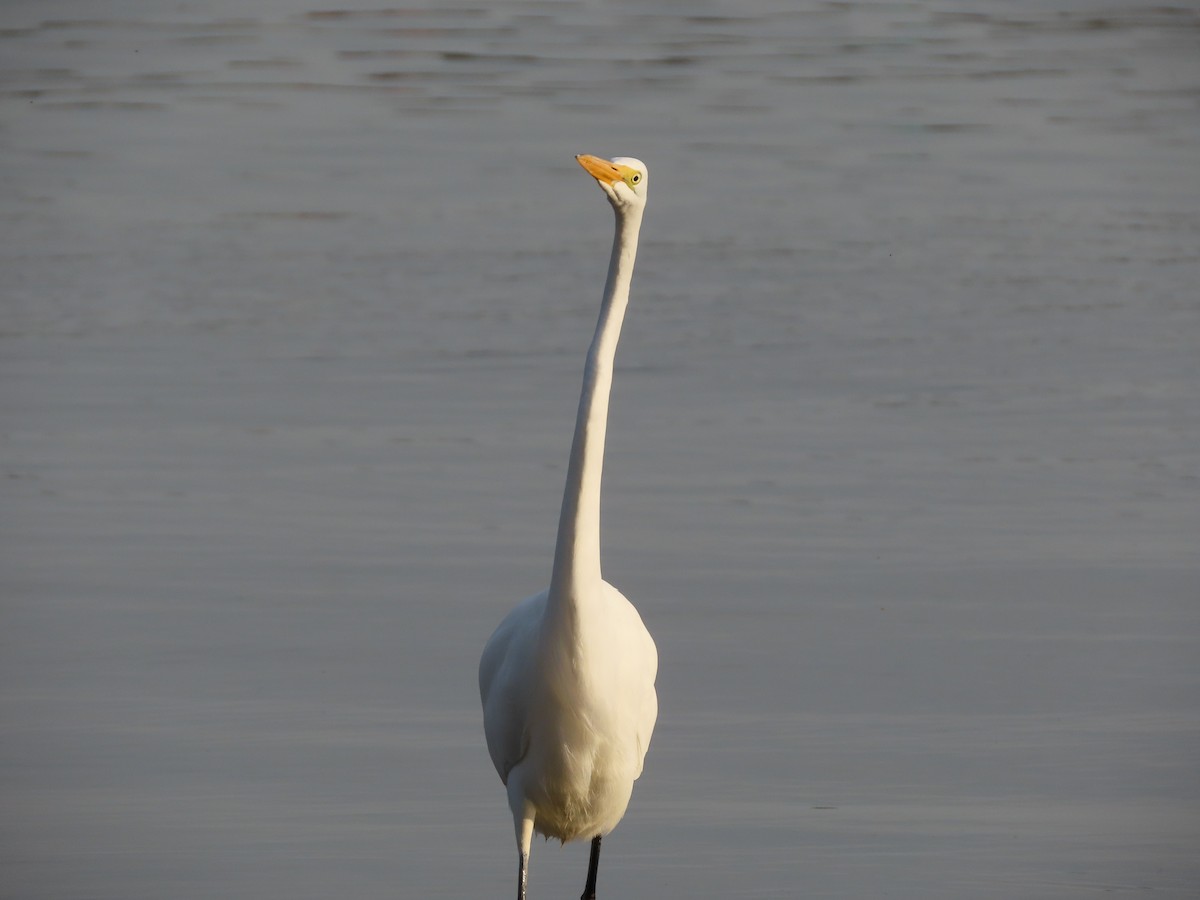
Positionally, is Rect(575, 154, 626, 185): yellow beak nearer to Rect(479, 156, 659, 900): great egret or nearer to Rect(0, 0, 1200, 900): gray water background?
Rect(479, 156, 659, 900): great egret

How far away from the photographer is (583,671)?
489cm

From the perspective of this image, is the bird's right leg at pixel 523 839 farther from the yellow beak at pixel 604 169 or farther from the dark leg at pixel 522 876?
the yellow beak at pixel 604 169

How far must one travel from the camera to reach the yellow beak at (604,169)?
15.3ft

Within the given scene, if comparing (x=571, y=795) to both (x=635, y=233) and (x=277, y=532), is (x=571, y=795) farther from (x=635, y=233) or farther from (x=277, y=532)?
(x=277, y=532)

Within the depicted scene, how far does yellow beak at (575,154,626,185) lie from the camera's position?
4.66 meters

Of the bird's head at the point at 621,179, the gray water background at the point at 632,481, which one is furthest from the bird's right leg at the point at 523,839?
the bird's head at the point at 621,179

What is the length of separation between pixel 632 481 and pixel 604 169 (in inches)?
149

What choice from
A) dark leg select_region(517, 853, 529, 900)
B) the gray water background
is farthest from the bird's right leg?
the gray water background

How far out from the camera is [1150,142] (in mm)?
16062

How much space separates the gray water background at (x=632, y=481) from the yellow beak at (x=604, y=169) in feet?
6.08

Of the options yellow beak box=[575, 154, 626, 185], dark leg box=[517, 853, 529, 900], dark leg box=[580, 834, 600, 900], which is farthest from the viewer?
dark leg box=[580, 834, 600, 900]

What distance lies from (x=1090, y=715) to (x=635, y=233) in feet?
7.96

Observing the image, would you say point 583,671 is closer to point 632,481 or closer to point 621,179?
point 621,179

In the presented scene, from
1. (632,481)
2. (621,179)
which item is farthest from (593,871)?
(632,481)
